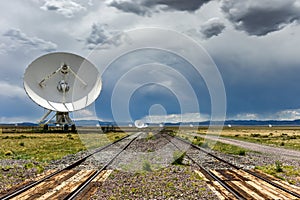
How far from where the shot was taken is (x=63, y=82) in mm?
50969

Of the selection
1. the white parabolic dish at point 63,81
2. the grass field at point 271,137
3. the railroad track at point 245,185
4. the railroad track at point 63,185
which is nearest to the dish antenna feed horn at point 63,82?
the white parabolic dish at point 63,81

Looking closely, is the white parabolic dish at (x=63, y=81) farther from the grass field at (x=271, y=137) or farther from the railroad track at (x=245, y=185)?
the railroad track at (x=245, y=185)

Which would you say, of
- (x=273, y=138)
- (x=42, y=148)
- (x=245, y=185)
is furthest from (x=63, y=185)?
(x=273, y=138)

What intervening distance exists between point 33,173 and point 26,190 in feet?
11.5

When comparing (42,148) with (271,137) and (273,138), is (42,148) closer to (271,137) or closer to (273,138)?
(273,138)

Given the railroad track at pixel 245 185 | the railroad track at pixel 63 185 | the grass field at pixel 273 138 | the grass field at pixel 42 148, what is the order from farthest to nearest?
the grass field at pixel 273 138
the grass field at pixel 42 148
the railroad track at pixel 245 185
the railroad track at pixel 63 185

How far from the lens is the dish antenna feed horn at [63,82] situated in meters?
47.7

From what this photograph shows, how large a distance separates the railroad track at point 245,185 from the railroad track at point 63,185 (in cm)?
400

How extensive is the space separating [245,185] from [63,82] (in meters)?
42.7

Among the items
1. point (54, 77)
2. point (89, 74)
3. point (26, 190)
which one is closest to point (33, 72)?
point (54, 77)

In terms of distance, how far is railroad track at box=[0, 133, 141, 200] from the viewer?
33.0 feet

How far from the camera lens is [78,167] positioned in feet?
52.0

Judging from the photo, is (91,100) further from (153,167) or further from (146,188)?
(146,188)

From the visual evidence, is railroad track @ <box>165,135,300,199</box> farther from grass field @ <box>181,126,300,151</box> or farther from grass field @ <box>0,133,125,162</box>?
grass field @ <box>181,126,300,151</box>
